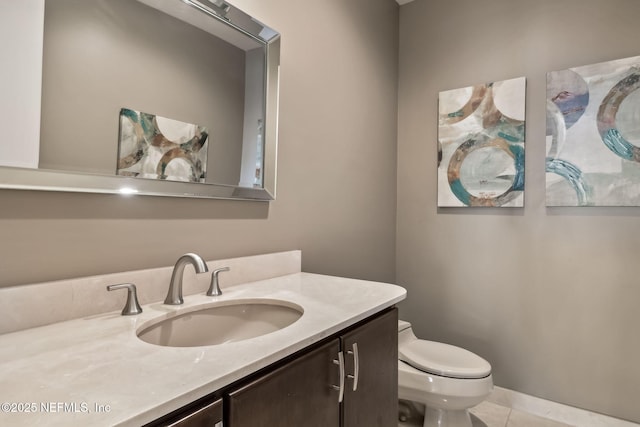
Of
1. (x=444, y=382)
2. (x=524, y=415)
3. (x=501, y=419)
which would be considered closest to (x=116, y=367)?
(x=444, y=382)

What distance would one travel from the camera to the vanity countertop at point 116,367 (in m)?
0.48

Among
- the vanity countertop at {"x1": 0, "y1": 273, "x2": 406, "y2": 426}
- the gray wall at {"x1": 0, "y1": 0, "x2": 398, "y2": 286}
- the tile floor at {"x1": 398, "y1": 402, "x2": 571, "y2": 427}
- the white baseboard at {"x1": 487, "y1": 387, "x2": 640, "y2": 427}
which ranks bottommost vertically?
the tile floor at {"x1": 398, "y1": 402, "x2": 571, "y2": 427}

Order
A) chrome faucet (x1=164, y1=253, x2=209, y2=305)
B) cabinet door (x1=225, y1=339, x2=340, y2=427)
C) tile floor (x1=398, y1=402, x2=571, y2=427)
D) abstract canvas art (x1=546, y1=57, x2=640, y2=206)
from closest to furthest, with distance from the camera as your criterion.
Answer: cabinet door (x1=225, y1=339, x2=340, y2=427) → chrome faucet (x1=164, y1=253, x2=209, y2=305) → abstract canvas art (x1=546, y1=57, x2=640, y2=206) → tile floor (x1=398, y1=402, x2=571, y2=427)

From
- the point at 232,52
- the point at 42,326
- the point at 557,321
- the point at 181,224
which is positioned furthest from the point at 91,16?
the point at 557,321

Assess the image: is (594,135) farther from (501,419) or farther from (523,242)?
(501,419)

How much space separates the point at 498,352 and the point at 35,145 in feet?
7.87

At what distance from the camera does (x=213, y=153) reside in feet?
4.23

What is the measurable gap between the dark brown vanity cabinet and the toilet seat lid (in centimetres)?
50

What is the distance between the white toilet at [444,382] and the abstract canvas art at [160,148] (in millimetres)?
1302

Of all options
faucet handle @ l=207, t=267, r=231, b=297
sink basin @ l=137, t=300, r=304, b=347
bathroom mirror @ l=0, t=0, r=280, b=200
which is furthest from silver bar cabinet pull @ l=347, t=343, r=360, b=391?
bathroom mirror @ l=0, t=0, r=280, b=200

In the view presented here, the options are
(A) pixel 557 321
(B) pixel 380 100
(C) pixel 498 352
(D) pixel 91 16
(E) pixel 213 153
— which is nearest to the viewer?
(D) pixel 91 16

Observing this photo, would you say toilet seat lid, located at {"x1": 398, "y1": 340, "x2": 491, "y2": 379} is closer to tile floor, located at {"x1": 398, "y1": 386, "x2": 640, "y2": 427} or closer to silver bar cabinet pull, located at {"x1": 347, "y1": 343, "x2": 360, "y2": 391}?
tile floor, located at {"x1": 398, "y1": 386, "x2": 640, "y2": 427}

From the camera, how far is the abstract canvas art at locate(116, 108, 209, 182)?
103 cm

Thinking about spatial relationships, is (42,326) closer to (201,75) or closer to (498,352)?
(201,75)
